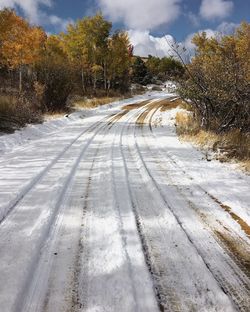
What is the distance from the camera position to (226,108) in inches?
509

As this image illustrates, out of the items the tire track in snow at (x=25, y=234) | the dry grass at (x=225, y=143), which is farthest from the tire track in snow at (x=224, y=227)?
the dry grass at (x=225, y=143)

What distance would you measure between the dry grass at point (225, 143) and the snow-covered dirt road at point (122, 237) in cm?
131

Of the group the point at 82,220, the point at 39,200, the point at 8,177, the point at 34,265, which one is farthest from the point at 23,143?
the point at 34,265

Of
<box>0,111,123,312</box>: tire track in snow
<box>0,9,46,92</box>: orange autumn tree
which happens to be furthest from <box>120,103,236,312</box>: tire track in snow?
<box>0,9,46,92</box>: orange autumn tree

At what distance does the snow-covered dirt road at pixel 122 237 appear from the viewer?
9.94 ft

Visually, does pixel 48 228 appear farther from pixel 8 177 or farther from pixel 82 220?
pixel 8 177

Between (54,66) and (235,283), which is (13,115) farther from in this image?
(235,283)

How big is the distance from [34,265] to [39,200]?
2.00 m

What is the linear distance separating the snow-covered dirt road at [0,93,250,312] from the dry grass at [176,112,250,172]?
131 centimetres

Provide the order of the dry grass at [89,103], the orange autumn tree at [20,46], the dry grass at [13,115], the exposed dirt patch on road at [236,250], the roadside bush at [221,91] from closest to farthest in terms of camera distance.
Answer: the exposed dirt patch on road at [236,250] → the roadside bush at [221,91] → the dry grass at [13,115] → the dry grass at [89,103] → the orange autumn tree at [20,46]

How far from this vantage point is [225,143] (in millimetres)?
10766

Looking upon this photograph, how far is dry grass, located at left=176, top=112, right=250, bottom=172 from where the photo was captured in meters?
9.23

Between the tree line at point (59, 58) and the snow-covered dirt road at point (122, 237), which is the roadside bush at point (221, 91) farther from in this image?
the tree line at point (59, 58)

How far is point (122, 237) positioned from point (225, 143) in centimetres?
757
